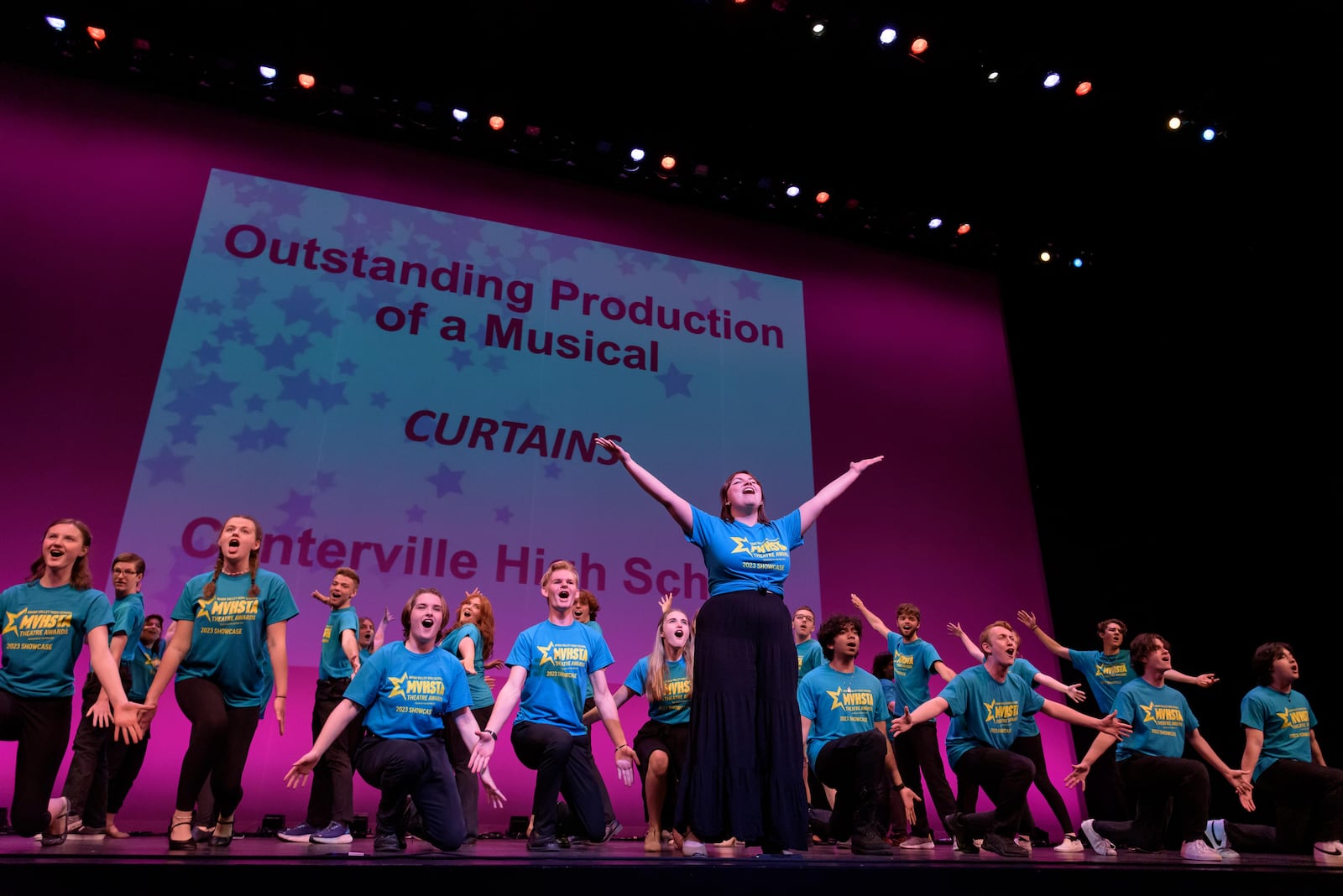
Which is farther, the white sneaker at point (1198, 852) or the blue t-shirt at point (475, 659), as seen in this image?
the blue t-shirt at point (475, 659)

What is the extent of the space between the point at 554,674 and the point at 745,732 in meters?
1.77

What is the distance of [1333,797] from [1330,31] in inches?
212

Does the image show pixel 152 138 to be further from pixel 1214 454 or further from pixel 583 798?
pixel 1214 454

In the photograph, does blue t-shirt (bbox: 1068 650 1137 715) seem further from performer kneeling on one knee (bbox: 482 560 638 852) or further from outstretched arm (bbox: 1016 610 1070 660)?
performer kneeling on one knee (bbox: 482 560 638 852)

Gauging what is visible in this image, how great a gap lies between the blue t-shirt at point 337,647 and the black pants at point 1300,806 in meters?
5.77

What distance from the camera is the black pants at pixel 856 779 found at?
442cm

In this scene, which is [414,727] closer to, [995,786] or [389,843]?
[389,843]

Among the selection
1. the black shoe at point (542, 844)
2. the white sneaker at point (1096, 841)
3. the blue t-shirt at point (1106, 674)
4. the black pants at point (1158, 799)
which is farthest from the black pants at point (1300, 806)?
the black shoe at point (542, 844)

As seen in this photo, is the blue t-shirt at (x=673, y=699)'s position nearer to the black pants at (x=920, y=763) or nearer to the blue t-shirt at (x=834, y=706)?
the blue t-shirt at (x=834, y=706)

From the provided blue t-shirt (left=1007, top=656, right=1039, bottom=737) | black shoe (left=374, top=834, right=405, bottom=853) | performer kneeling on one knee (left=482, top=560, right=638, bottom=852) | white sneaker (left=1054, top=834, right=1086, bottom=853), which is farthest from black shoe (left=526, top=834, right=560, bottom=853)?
blue t-shirt (left=1007, top=656, right=1039, bottom=737)

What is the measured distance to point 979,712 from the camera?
17.0 ft

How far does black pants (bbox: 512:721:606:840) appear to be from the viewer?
4336mm

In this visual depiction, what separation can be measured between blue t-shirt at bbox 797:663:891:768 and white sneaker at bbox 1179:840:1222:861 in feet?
5.82

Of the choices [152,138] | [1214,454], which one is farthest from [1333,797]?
[152,138]
